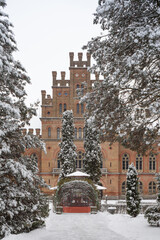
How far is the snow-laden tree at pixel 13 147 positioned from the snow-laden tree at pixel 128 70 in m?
2.71

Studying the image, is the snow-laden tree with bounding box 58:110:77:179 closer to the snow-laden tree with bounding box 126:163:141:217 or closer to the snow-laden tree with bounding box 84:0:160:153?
the snow-laden tree with bounding box 126:163:141:217

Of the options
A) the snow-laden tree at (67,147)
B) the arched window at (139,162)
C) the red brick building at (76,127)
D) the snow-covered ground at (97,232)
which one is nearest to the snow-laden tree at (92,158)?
the snow-laden tree at (67,147)

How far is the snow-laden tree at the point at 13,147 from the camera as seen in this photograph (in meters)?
12.3

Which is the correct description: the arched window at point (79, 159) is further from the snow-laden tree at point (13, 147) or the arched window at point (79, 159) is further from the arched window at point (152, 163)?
the snow-laden tree at point (13, 147)

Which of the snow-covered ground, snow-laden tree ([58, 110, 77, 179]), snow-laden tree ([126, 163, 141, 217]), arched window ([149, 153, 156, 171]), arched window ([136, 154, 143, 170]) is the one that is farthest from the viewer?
arched window ([136, 154, 143, 170])

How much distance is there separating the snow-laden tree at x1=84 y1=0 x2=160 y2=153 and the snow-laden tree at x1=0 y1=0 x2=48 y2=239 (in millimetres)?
2708

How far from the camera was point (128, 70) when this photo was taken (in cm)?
1155

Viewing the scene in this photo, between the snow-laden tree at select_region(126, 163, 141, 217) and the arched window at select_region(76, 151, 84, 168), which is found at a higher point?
the arched window at select_region(76, 151, 84, 168)

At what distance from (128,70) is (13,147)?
554cm

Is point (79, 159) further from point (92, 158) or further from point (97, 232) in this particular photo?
point (97, 232)

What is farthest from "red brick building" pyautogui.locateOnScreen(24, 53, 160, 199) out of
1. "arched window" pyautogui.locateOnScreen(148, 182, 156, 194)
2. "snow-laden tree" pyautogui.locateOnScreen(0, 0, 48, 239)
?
"snow-laden tree" pyautogui.locateOnScreen(0, 0, 48, 239)

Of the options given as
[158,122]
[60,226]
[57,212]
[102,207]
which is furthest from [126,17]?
[102,207]

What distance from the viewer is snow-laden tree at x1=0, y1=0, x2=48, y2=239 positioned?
1230 centimetres

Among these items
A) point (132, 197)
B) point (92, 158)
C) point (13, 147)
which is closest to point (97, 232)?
point (13, 147)
